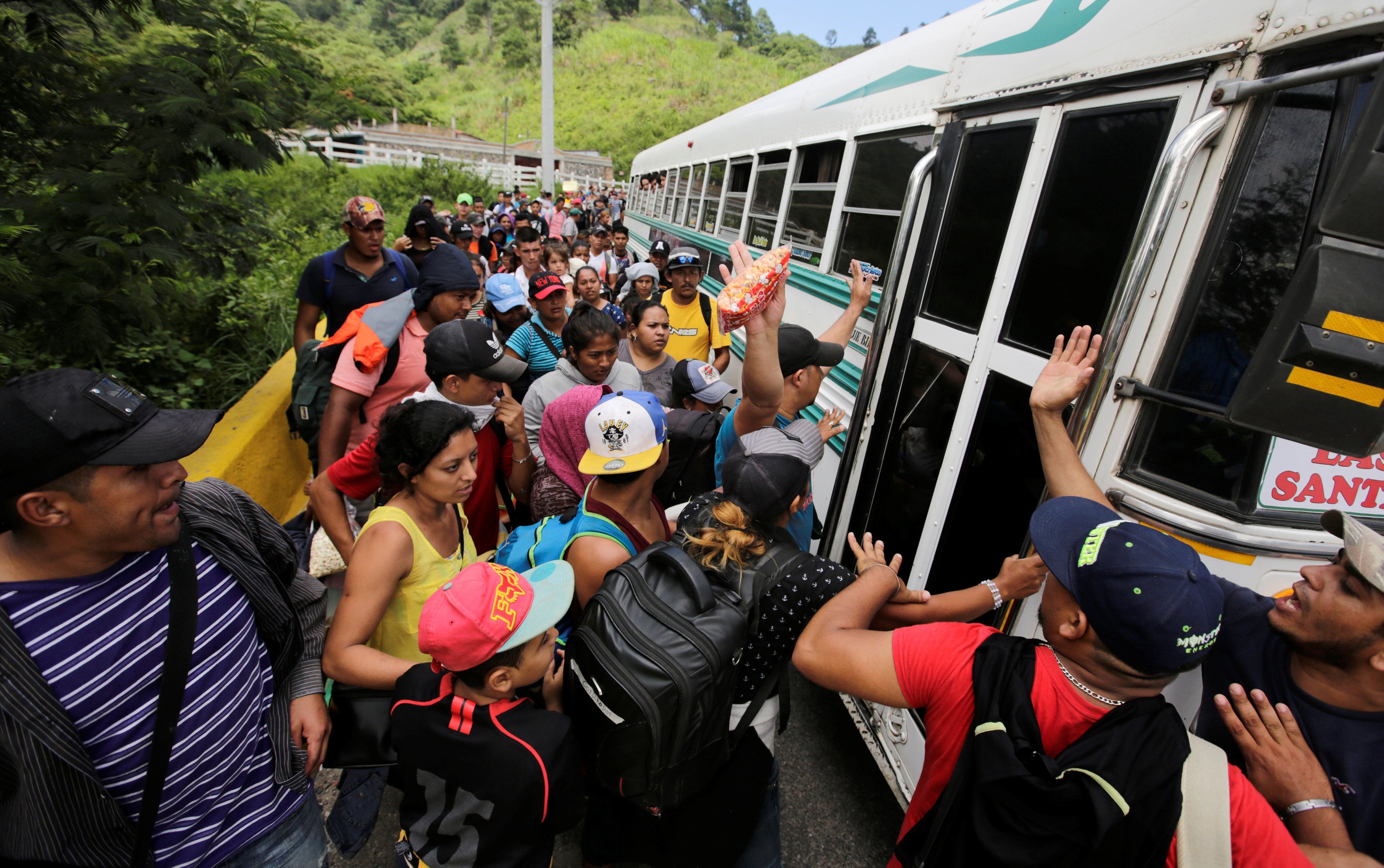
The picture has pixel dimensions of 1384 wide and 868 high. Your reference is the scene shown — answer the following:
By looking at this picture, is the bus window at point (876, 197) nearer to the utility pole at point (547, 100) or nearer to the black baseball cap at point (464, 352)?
the black baseball cap at point (464, 352)

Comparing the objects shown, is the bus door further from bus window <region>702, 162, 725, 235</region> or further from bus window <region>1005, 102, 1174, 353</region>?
bus window <region>702, 162, 725, 235</region>

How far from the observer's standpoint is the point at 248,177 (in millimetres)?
9797

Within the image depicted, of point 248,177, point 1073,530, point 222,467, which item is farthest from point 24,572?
point 248,177

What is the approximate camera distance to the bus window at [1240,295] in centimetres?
146

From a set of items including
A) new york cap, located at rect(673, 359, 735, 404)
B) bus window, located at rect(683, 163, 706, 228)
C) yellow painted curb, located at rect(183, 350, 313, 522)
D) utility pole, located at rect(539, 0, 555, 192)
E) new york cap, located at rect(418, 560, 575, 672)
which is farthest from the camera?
utility pole, located at rect(539, 0, 555, 192)

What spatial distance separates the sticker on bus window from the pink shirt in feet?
9.32

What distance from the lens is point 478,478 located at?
252cm

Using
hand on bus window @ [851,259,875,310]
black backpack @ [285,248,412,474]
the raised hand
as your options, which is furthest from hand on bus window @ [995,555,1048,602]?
black backpack @ [285,248,412,474]

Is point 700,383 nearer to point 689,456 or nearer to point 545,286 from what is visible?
point 689,456

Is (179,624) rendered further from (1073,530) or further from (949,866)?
(1073,530)

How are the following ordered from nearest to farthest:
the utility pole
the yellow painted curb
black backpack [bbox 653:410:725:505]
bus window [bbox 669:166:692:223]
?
black backpack [bbox 653:410:725:505] → the yellow painted curb → bus window [bbox 669:166:692:223] → the utility pole

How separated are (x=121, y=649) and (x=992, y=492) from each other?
2.39 m

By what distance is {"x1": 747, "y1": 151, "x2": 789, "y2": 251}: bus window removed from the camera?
4715 millimetres

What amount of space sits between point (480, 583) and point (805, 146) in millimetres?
3815
